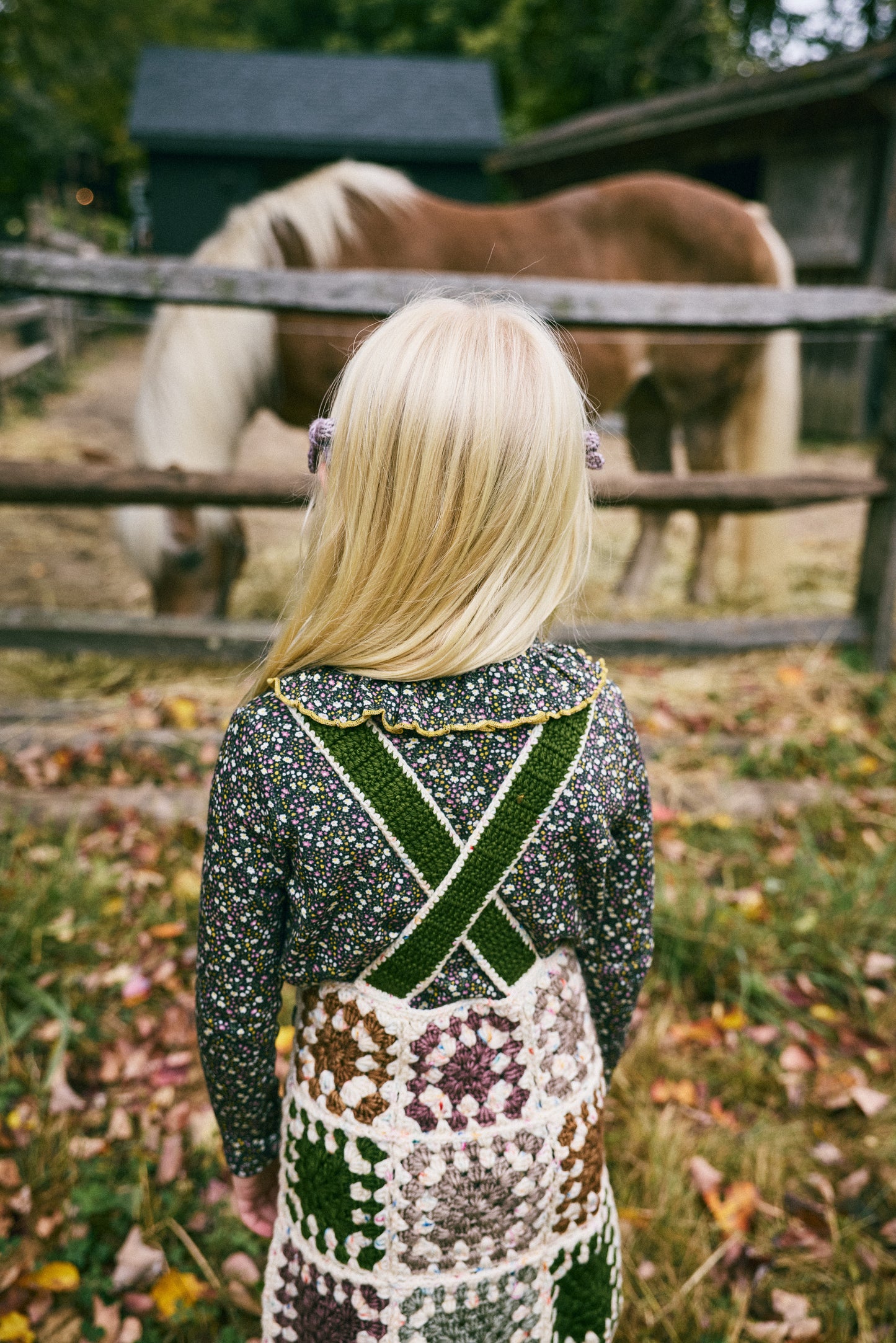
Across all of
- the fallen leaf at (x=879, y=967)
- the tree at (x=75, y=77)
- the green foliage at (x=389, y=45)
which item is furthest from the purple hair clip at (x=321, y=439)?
the tree at (x=75, y=77)

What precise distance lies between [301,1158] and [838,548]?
20.8 ft

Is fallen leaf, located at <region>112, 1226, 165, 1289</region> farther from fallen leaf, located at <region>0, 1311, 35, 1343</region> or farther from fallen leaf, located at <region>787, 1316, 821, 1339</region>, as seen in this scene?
fallen leaf, located at <region>787, 1316, 821, 1339</region>

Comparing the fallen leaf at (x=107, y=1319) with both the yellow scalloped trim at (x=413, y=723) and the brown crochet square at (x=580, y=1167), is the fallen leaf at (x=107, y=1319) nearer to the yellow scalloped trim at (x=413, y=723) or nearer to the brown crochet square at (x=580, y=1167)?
the brown crochet square at (x=580, y=1167)

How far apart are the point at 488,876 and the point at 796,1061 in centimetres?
159

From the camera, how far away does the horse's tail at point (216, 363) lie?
3490mm

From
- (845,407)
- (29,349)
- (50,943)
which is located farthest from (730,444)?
(29,349)

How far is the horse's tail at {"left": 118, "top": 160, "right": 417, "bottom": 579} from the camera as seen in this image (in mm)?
3490

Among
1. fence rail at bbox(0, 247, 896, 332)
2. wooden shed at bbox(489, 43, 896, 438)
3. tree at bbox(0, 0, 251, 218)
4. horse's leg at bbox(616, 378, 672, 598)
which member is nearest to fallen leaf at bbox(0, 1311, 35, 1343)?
fence rail at bbox(0, 247, 896, 332)

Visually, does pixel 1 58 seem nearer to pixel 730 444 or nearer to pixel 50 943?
pixel 730 444

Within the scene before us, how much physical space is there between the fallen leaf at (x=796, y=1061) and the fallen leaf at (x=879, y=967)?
1.06ft

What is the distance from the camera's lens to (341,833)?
3.13 ft

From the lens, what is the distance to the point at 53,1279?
5.43 feet

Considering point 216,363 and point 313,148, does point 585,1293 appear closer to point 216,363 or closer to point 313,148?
point 216,363

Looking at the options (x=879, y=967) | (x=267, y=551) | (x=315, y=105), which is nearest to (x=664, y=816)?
(x=879, y=967)
